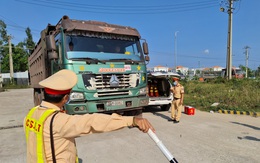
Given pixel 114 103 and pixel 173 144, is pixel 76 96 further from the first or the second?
pixel 173 144

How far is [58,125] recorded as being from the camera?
134 centimetres

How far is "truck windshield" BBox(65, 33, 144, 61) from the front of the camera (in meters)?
4.86

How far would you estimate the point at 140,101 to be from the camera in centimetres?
540

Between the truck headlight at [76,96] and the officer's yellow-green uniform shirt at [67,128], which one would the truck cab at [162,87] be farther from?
the officer's yellow-green uniform shirt at [67,128]

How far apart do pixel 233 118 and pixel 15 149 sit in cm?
694

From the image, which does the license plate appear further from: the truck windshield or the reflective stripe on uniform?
the reflective stripe on uniform

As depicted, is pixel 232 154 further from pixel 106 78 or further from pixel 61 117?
pixel 61 117

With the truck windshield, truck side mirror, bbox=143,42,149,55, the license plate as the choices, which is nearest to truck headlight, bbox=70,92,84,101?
the license plate

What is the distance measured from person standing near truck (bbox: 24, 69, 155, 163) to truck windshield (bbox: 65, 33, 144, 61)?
340cm

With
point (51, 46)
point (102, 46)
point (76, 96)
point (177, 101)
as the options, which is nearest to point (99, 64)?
point (102, 46)

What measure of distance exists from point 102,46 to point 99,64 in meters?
0.67

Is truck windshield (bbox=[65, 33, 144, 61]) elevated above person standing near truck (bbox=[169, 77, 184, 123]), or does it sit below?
above

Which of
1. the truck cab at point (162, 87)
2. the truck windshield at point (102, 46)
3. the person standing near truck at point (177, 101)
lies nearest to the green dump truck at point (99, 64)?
the truck windshield at point (102, 46)

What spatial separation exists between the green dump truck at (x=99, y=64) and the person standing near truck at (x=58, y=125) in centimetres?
309
